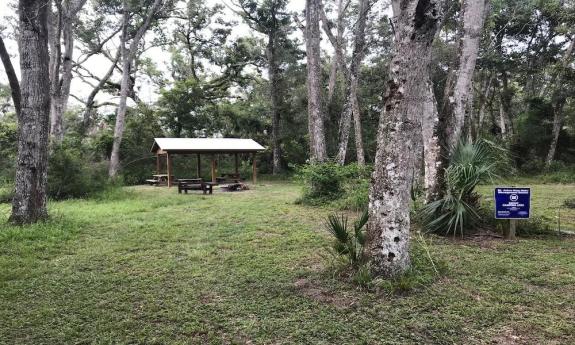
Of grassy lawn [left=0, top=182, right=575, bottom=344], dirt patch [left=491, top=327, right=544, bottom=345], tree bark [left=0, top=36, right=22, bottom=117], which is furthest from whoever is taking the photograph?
tree bark [left=0, top=36, right=22, bottom=117]

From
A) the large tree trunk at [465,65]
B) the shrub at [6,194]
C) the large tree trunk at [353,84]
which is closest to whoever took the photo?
the large tree trunk at [465,65]

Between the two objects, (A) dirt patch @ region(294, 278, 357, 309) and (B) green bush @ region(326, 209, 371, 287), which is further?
(B) green bush @ region(326, 209, 371, 287)

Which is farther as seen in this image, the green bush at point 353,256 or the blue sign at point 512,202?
the blue sign at point 512,202

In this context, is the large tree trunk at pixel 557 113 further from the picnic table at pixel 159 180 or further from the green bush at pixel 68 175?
the green bush at pixel 68 175

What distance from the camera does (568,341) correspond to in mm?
2730

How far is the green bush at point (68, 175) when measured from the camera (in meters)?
12.0

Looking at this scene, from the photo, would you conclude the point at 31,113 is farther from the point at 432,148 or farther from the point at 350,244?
the point at 432,148

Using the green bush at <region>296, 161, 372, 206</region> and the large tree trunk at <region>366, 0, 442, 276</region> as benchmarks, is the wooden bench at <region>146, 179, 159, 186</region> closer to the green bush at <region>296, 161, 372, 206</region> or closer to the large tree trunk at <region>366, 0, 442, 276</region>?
the green bush at <region>296, 161, 372, 206</region>

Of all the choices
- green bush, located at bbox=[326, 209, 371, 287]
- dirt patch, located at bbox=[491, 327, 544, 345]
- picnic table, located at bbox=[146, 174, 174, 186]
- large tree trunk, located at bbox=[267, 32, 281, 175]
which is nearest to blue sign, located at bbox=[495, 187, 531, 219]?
green bush, located at bbox=[326, 209, 371, 287]

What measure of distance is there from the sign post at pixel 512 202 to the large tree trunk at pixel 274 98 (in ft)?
60.8

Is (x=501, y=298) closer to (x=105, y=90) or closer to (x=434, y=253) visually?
(x=434, y=253)

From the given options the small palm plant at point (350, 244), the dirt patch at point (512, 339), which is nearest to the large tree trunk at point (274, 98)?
the small palm plant at point (350, 244)

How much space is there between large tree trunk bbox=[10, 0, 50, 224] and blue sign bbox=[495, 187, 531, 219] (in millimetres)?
7950

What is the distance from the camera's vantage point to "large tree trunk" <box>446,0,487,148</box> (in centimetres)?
629
